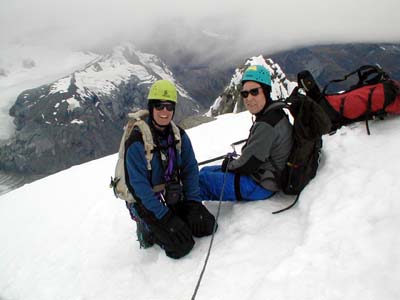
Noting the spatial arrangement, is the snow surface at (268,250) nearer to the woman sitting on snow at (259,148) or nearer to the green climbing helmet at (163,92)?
the woman sitting on snow at (259,148)

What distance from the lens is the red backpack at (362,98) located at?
19.3 feet

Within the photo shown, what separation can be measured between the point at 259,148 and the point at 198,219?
5.58 feet

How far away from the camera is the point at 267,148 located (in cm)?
544

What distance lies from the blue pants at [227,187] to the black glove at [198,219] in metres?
0.62

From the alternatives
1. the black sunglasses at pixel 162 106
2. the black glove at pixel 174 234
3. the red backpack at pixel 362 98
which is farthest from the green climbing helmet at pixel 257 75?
the black glove at pixel 174 234


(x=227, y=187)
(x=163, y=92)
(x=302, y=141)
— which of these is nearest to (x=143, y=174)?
(x=163, y=92)

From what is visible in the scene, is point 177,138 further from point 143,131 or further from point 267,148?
point 267,148

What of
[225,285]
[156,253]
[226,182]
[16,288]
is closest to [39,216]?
[16,288]

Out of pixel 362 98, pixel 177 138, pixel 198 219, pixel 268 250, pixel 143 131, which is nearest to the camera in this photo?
pixel 268 250

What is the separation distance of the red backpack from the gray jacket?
4.40ft

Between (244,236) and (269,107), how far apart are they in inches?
91.3

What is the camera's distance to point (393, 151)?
5.09m

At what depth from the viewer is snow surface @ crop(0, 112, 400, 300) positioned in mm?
3658

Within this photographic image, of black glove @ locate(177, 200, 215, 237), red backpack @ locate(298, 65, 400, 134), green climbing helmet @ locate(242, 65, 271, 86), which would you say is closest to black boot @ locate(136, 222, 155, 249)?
black glove @ locate(177, 200, 215, 237)
